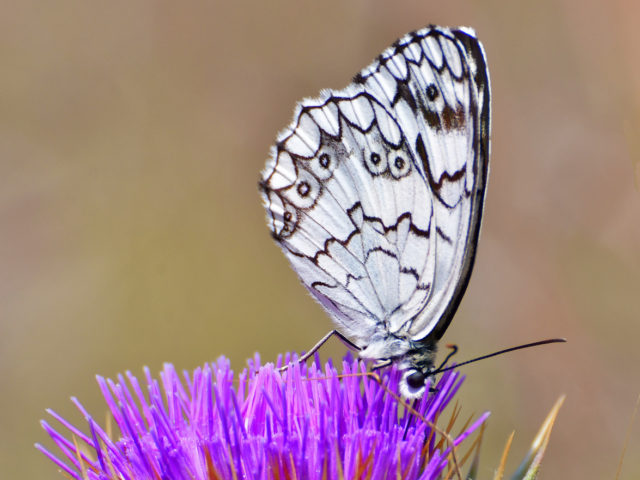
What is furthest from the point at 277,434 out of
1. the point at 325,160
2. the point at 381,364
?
the point at 325,160

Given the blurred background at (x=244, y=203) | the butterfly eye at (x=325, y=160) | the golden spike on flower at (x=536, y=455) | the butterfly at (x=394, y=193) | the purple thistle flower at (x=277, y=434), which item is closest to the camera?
the purple thistle flower at (x=277, y=434)

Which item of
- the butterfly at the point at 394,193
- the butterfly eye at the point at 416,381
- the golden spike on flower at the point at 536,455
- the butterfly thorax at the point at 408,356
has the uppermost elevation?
the butterfly at the point at 394,193

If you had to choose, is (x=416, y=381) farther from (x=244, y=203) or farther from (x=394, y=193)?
(x=244, y=203)

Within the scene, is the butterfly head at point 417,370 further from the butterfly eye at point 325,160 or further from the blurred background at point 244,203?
the blurred background at point 244,203

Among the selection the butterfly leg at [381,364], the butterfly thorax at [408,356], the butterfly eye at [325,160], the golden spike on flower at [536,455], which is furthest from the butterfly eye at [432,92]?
the golden spike on flower at [536,455]

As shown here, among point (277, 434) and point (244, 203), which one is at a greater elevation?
point (244, 203)

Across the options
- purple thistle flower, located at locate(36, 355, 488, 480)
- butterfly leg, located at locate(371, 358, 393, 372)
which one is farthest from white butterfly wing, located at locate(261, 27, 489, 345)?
purple thistle flower, located at locate(36, 355, 488, 480)
